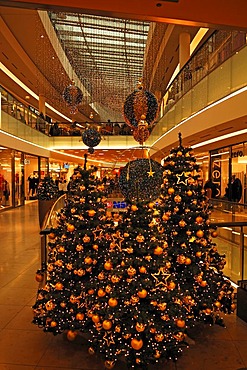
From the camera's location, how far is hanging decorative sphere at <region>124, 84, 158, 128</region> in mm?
4504

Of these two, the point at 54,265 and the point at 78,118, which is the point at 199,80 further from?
the point at 78,118

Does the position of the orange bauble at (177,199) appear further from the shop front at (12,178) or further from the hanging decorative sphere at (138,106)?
the shop front at (12,178)

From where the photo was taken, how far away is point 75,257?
11.3 ft

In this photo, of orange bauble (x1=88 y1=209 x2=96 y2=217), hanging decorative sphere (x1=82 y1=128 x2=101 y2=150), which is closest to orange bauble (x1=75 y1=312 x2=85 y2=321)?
orange bauble (x1=88 y1=209 x2=96 y2=217)

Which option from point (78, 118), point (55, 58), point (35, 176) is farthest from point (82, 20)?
point (78, 118)

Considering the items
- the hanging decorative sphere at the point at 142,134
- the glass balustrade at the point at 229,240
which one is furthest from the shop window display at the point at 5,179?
the hanging decorative sphere at the point at 142,134

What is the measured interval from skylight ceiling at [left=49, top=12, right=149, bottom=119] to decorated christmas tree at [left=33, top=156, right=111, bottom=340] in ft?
37.7

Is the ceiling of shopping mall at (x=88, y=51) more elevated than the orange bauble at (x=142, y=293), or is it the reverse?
the ceiling of shopping mall at (x=88, y=51)

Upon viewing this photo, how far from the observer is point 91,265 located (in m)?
3.40

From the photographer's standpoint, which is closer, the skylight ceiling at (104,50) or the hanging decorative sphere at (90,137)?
the hanging decorative sphere at (90,137)

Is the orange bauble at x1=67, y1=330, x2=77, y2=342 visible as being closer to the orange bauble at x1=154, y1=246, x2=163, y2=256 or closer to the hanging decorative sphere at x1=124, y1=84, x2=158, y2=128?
the orange bauble at x1=154, y1=246, x2=163, y2=256

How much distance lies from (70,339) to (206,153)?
1543 centimetres

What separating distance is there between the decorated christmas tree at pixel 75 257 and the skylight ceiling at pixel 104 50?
37.7 feet

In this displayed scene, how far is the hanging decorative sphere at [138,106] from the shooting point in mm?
4504
